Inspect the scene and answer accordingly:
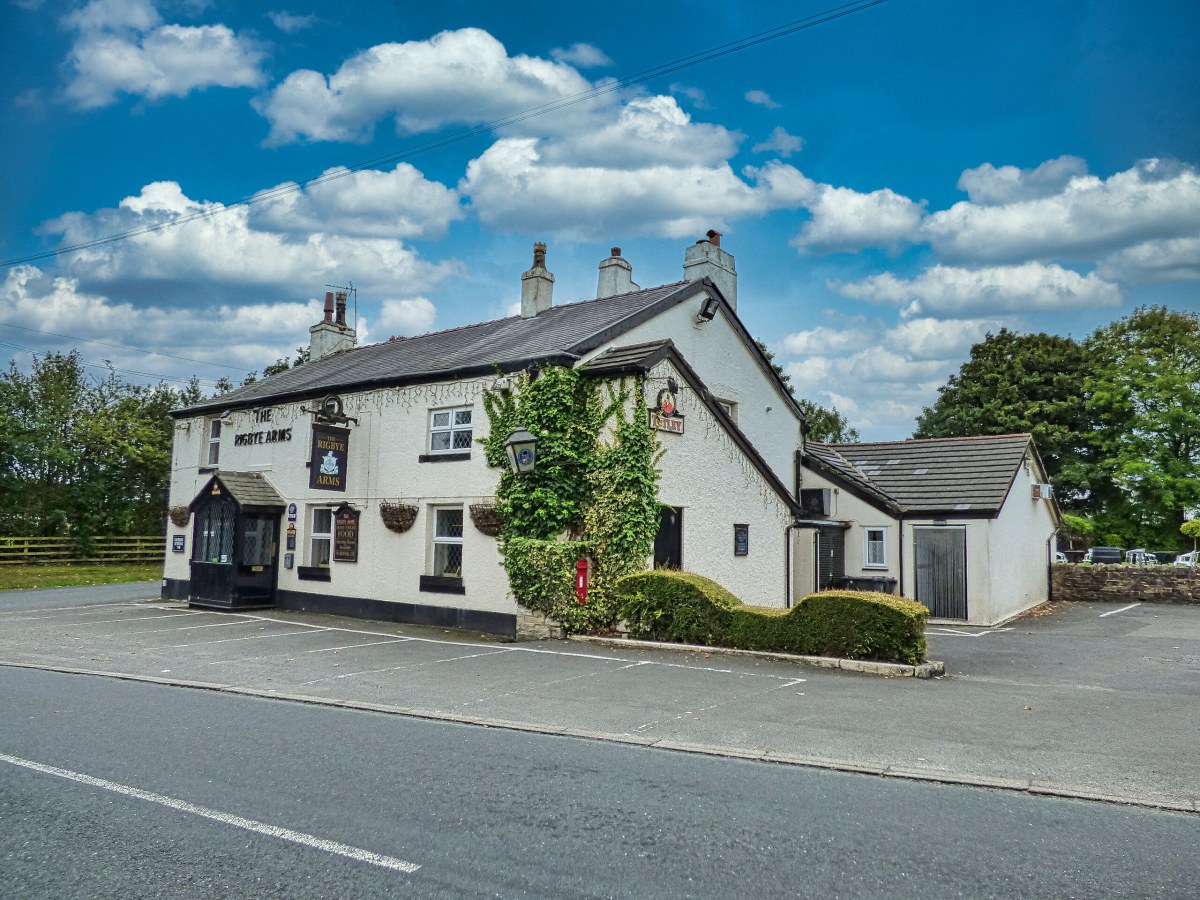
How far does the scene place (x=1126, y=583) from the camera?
2731 cm

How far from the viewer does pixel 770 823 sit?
17.6 ft

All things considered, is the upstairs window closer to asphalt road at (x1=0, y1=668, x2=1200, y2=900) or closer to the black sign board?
the black sign board

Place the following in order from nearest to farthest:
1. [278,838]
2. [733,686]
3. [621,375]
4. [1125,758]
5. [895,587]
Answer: [278,838], [1125,758], [733,686], [621,375], [895,587]

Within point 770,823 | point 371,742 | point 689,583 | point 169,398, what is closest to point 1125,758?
point 770,823

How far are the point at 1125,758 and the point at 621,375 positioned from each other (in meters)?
9.76

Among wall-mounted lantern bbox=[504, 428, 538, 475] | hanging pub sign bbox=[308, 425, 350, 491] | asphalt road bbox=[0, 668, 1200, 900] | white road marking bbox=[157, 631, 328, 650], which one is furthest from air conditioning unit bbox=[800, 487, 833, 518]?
asphalt road bbox=[0, 668, 1200, 900]

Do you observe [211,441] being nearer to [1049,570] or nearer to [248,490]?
[248,490]

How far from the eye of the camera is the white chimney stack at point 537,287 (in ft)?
72.2

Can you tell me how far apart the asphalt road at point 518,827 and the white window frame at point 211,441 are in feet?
55.0

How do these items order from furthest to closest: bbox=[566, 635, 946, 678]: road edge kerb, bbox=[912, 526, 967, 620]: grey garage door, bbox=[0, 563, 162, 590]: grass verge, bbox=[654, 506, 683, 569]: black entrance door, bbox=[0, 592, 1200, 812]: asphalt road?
bbox=[0, 563, 162, 590]: grass verge, bbox=[912, 526, 967, 620]: grey garage door, bbox=[654, 506, 683, 569]: black entrance door, bbox=[566, 635, 946, 678]: road edge kerb, bbox=[0, 592, 1200, 812]: asphalt road

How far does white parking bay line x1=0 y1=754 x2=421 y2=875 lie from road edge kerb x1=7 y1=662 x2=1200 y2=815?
123 inches

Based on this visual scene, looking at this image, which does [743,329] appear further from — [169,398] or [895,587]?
[169,398]

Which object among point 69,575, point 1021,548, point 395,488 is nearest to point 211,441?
point 395,488

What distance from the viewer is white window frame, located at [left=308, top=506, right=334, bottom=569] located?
19562 mm
